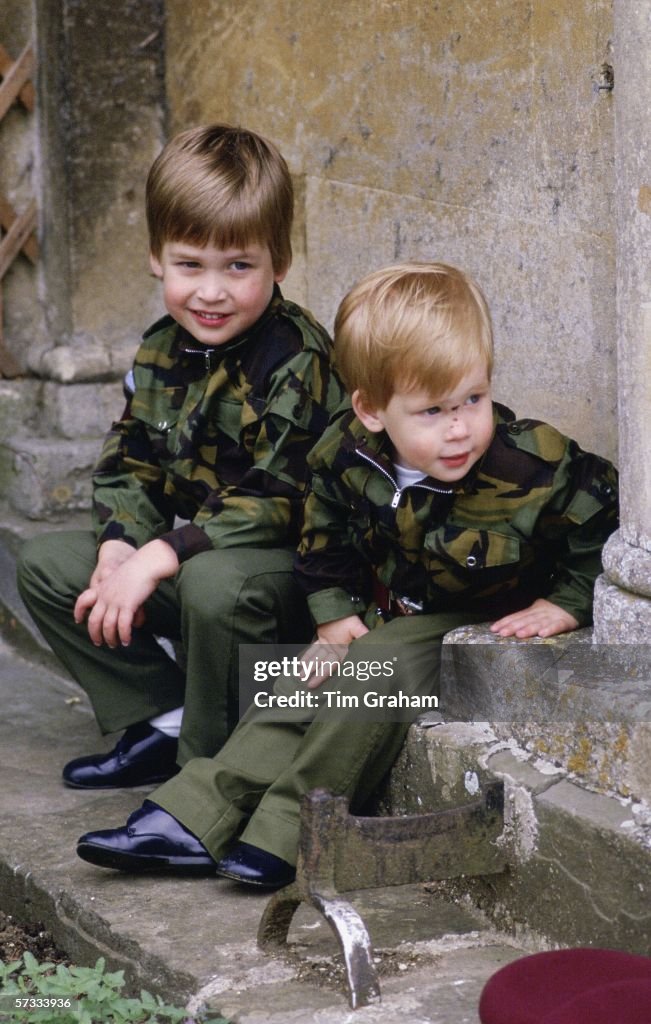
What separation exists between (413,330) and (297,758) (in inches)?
27.4

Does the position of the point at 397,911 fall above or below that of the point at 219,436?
below

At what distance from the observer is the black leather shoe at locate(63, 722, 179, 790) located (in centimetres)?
291

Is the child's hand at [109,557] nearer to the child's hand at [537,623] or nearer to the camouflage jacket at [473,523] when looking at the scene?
the camouflage jacket at [473,523]

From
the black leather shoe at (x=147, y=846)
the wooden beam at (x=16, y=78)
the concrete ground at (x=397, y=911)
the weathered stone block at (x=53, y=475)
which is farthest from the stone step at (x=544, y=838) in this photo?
the wooden beam at (x=16, y=78)

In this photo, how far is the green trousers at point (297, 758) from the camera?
7.83 ft

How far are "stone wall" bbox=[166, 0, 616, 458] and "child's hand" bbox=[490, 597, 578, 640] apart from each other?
43 cm

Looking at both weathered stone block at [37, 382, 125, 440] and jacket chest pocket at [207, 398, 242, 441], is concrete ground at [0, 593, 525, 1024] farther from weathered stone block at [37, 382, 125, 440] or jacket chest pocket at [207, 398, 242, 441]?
weathered stone block at [37, 382, 125, 440]

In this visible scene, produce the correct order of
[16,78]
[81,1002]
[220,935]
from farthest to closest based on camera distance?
1. [16,78]
2. [220,935]
3. [81,1002]

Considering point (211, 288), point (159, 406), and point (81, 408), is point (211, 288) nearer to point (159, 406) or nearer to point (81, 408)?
point (159, 406)

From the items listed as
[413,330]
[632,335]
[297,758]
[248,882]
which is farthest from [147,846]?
[632,335]

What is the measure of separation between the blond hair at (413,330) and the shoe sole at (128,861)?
797 millimetres

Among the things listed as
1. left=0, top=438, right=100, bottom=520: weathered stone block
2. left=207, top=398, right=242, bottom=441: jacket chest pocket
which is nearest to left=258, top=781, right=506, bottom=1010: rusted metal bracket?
left=207, top=398, right=242, bottom=441: jacket chest pocket

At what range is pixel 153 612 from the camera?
2.87 m

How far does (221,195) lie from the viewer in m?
2.72
